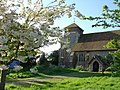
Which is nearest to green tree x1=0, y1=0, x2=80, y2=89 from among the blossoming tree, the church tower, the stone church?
the blossoming tree

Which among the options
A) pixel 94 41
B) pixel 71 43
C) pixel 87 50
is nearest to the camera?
pixel 87 50

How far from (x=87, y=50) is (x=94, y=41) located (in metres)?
2.64

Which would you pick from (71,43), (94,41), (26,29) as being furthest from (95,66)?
(26,29)

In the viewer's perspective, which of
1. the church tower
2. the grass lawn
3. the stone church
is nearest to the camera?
the grass lawn

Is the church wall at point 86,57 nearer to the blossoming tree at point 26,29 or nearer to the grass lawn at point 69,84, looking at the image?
the grass lawn at point 69,84

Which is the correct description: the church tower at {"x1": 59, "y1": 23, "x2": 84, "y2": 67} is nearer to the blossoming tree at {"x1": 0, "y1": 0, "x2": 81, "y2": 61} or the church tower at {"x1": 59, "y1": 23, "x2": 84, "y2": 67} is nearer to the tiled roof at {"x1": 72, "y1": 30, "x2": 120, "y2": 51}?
the tiled roof at {"x1": 72, "y1": 30, "x2": 120, "y2": 51}

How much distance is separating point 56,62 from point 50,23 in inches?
2026

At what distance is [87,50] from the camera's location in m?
52.2

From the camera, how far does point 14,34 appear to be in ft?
24.5

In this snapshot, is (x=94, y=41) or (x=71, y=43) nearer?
(x=94, y=41)

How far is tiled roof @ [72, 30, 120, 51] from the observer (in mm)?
50906

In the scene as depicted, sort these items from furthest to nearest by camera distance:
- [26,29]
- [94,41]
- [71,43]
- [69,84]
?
[71,43]
[94,41]
[69,84]
[26,29]

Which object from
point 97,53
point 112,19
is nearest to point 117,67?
point 112,19

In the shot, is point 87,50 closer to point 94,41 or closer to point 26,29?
point 94,41
